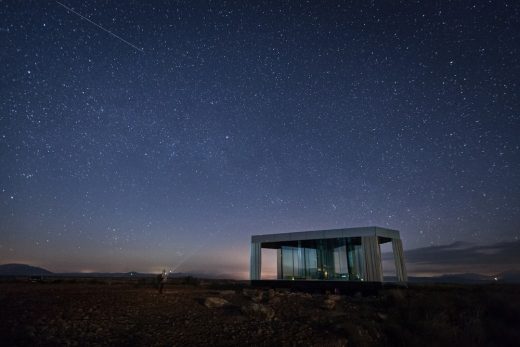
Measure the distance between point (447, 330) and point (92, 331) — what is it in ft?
32.5

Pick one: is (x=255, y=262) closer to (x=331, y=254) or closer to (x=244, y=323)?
(x=331, y=254)

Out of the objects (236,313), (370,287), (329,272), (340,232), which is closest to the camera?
(236,313)

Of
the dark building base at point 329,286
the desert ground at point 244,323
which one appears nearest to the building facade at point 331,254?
the dark building base at point 329,286

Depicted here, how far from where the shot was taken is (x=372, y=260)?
21.4m

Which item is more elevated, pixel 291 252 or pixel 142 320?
pixel 291 252

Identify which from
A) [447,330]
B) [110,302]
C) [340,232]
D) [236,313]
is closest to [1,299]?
[110,302]

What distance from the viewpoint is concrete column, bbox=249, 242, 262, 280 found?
25.9 metres

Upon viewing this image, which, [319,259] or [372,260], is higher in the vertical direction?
[319,259]

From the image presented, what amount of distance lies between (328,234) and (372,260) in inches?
136

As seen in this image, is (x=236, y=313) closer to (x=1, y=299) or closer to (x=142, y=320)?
(x=142, y=320)

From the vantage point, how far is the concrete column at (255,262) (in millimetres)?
25891

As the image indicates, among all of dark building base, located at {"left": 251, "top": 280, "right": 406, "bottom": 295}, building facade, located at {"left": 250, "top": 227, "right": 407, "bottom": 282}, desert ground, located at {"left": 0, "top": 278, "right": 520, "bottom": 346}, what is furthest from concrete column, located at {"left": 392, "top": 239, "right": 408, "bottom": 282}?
desert ground, located at {"left": 0, "top": 278, "right": 520, "bottom": 346}

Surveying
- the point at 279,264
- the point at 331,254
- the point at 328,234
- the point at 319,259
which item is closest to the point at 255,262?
the point at 279,264

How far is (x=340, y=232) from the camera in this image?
22844mm
